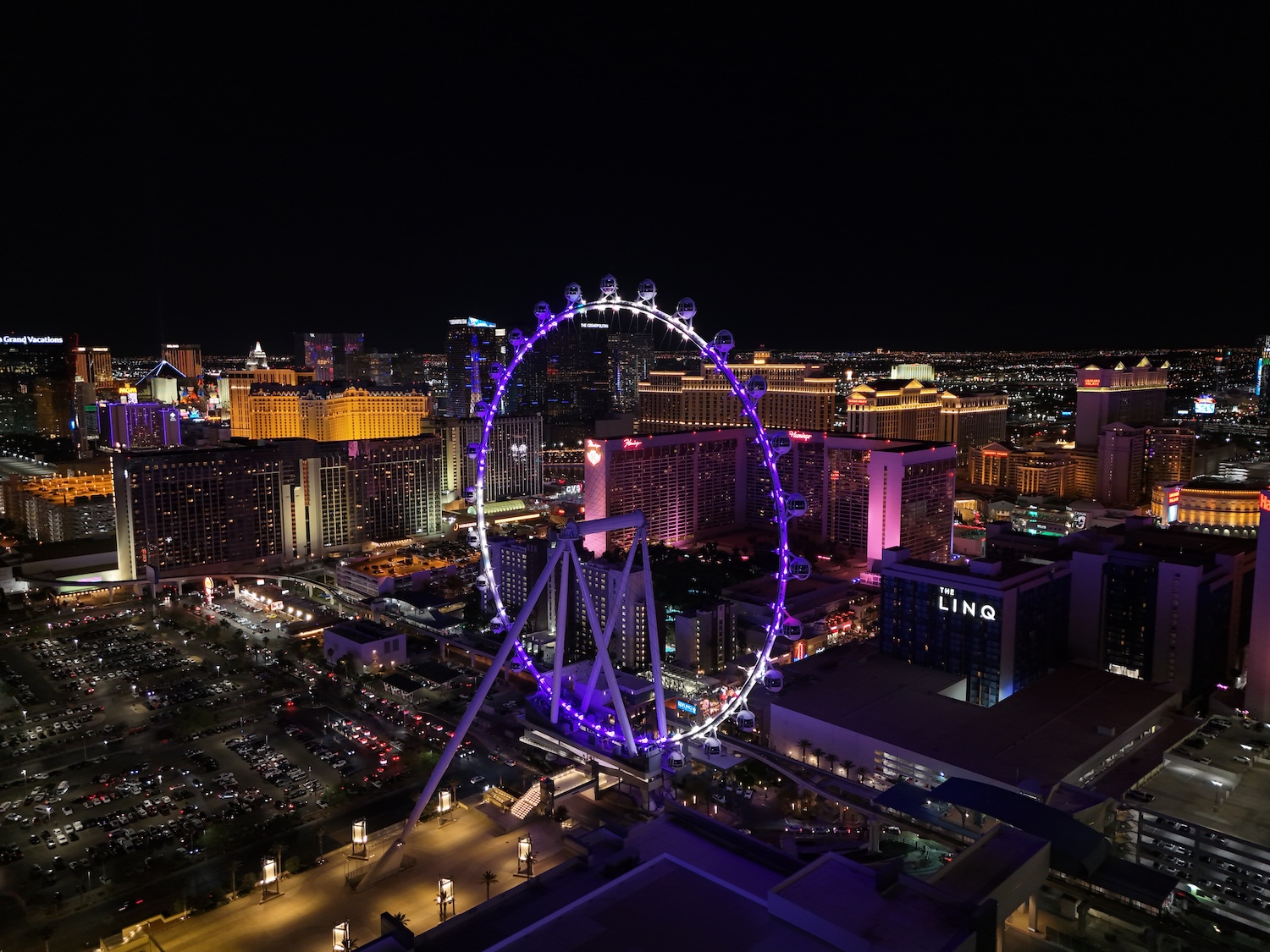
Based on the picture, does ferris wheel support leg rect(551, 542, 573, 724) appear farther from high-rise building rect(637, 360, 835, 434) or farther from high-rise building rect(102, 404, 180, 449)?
high-rise building rect(102, 404, 180, 449)

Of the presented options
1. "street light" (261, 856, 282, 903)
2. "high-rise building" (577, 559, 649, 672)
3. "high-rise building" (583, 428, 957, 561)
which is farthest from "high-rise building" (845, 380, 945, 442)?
"street light" (261, 856, 282, 903)

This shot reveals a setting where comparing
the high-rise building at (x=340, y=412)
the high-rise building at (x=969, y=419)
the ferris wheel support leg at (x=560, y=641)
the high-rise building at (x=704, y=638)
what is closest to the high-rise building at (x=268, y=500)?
the high-rise building at (x=340, y=412)

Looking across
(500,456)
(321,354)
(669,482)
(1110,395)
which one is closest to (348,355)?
(321,354)

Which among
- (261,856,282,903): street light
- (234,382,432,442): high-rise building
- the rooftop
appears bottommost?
(261,856,282,903): street light

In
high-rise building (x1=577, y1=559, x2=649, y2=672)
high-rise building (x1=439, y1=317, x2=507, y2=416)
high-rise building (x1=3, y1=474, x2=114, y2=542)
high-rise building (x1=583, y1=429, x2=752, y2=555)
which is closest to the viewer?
high-rise building (x1=577, y1=559, x2=649, y2=672)

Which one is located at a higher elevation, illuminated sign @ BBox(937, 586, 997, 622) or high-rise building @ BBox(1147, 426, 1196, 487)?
high-rise building @ BBox(1147, 426, 1196, 487)

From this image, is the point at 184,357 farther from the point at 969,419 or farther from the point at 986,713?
the point at 986,713

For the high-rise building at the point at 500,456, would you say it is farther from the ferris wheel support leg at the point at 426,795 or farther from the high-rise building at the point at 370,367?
the ferris wheel support leg at the point at 426,795
